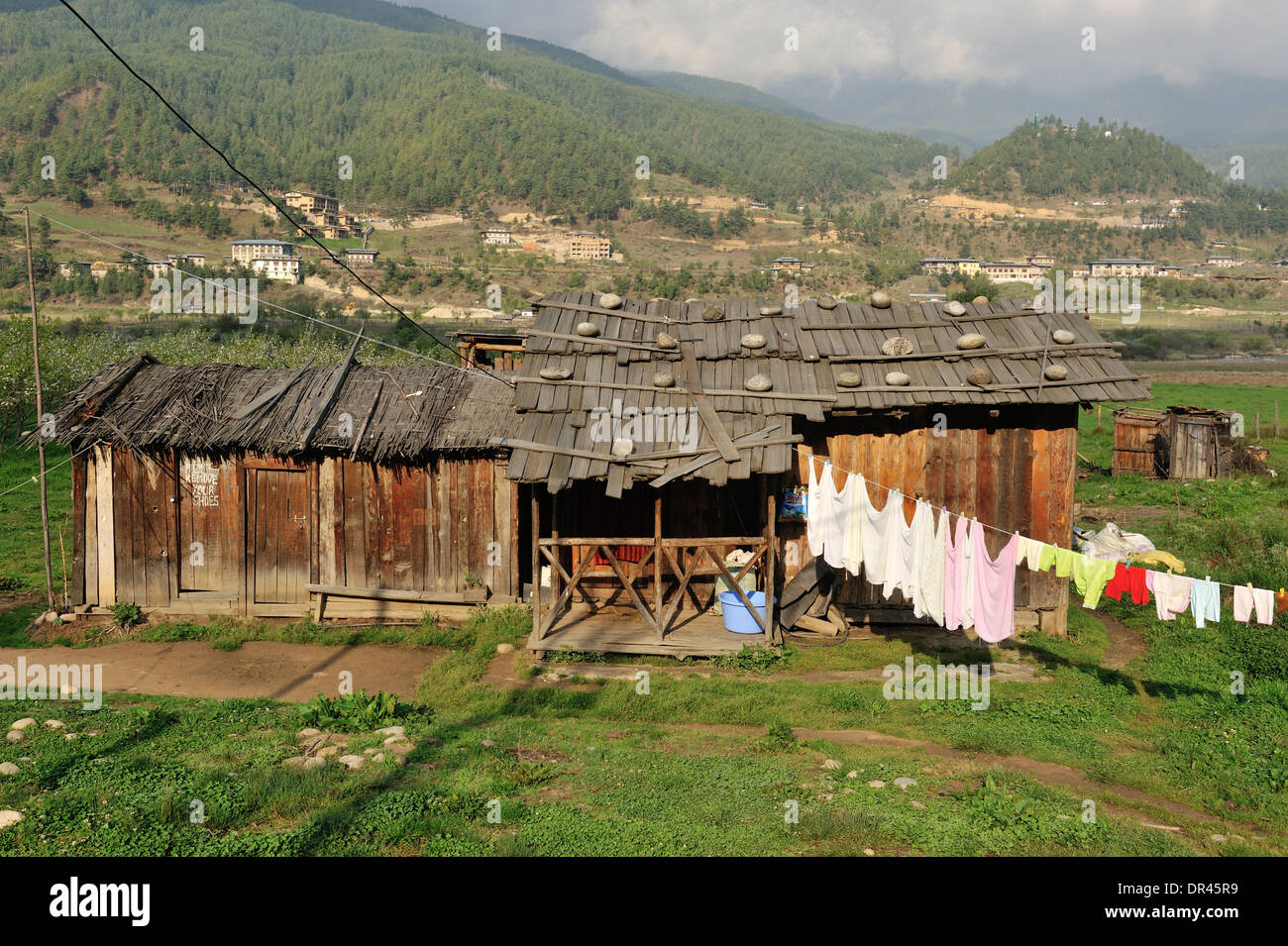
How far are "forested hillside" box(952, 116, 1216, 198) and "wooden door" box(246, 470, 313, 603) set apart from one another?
563 ft

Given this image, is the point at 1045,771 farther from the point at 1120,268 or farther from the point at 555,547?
the point at 1120,268

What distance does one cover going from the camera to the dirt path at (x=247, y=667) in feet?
36.0

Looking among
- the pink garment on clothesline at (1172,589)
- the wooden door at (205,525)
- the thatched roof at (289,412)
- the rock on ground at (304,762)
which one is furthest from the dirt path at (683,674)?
the wooden door at (205,525)

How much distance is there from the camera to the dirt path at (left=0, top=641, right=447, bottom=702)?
432 inches

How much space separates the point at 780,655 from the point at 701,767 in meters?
3.48

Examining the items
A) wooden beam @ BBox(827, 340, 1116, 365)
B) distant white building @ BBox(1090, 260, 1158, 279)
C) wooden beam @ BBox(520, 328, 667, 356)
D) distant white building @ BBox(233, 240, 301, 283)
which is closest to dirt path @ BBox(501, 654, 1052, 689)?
wooden beam @ BBox(827, 340, 1116, 365)

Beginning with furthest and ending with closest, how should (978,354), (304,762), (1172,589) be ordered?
1. (978,354)
2. (1172,589)
3. (304,762)

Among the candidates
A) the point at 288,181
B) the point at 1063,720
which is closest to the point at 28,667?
the point at 1063,720

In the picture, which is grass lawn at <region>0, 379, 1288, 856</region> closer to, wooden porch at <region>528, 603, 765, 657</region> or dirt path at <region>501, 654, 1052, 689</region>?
dirt path at <region>501, 654, 1052, 689</region>

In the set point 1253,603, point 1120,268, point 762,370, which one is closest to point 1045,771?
point 1253,603

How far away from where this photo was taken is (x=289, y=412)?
1356 cm

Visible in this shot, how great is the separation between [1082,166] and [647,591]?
618 ft
